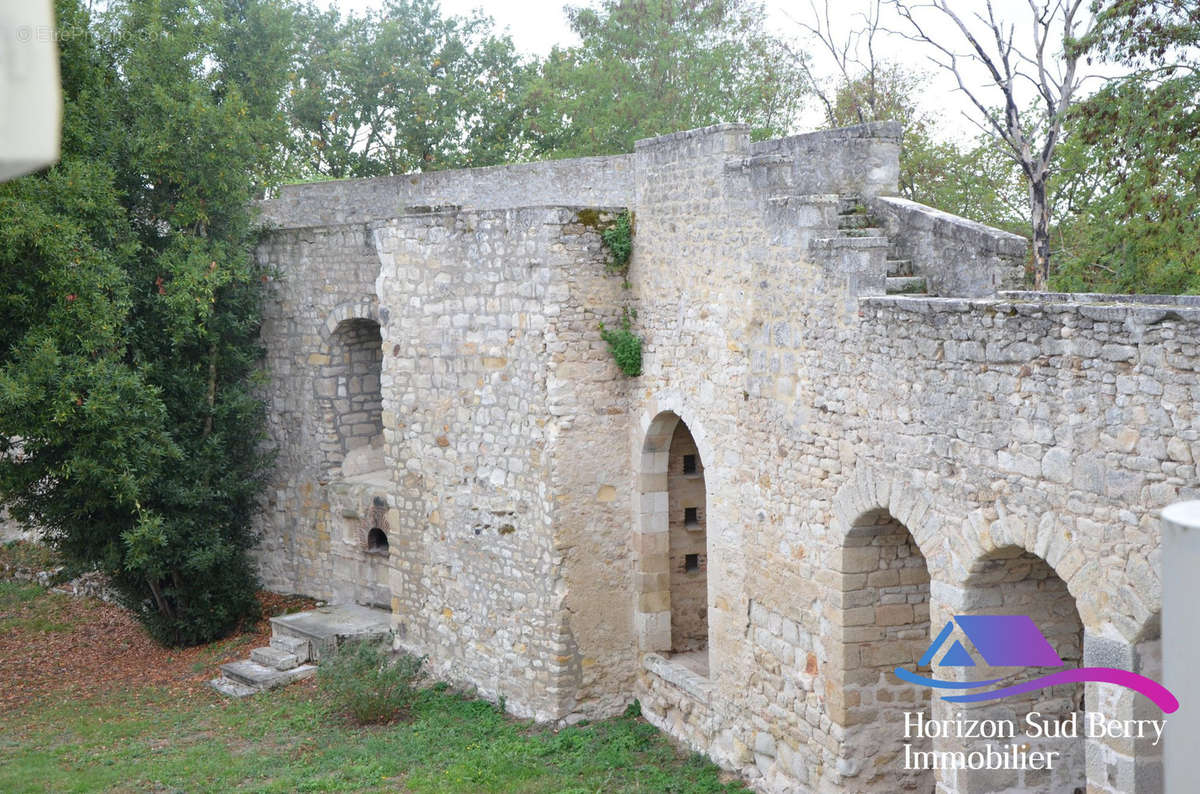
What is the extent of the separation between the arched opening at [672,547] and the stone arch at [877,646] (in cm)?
241

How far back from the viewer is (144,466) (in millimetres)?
12125

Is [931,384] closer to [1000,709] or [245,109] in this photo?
[1000,709]

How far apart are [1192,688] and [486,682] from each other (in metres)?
9.36

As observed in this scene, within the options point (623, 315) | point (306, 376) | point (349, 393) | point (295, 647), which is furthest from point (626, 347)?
point (306, 376)

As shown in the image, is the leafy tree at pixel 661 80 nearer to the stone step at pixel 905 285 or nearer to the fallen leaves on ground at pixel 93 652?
the fallen leaves on ground at pixel 93 652

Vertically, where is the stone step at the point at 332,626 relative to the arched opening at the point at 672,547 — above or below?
below

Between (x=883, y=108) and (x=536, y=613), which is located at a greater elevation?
(x=883, y=108)

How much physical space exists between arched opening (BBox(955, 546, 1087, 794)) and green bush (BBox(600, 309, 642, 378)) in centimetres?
407

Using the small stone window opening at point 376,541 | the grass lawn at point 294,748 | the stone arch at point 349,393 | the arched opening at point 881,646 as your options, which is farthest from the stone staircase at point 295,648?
the arched opening at point 881,646

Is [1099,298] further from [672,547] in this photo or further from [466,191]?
[466,191]

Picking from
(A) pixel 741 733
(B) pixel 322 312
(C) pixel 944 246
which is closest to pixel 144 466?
(B) pixel 322 312

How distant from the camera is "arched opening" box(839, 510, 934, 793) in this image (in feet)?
25.1

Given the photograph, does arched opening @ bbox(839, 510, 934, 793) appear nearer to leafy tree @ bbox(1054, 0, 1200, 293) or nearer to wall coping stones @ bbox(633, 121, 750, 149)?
wall coping stones @ bbox(633, 121, 750, 149)

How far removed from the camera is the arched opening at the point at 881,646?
7.64m
